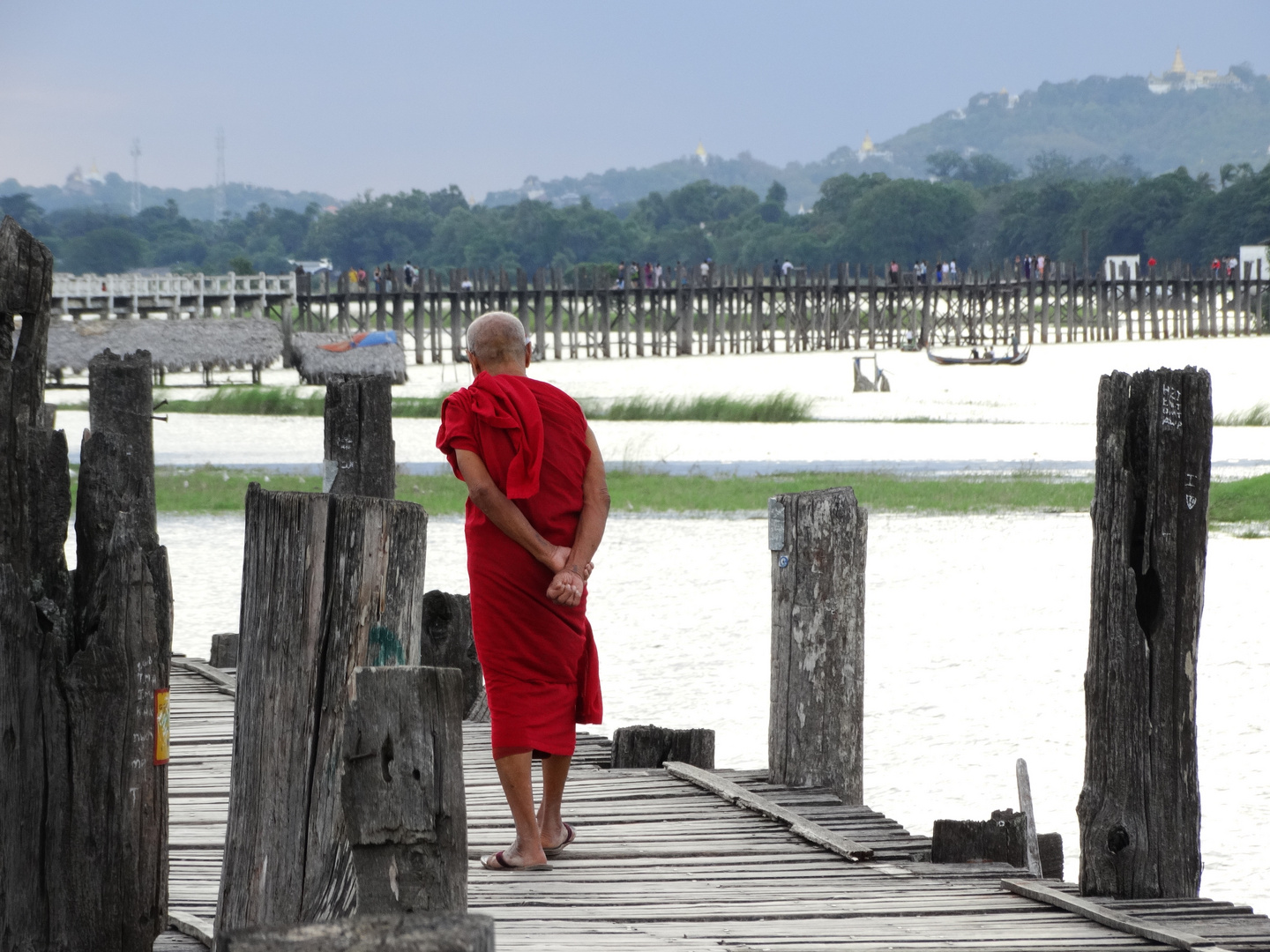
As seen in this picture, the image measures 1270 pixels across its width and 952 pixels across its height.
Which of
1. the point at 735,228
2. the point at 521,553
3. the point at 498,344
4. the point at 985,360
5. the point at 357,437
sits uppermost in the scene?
the point at 735,228

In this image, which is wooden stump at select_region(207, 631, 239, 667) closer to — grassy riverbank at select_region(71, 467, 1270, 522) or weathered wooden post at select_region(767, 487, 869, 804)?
weathered wooden post at select_region(767, 487, 869, 804)

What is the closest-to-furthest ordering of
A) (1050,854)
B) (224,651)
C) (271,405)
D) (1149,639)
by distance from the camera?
(1149,639) → (1050,854) → (224,651) → (271,405)

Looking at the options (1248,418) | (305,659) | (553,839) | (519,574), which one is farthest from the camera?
(1248,418)

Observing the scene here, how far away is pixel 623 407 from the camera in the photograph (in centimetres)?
2645

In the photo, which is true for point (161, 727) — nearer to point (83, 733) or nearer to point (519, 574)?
point (83, 733)

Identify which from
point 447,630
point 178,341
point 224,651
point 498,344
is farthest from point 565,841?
point 178,341

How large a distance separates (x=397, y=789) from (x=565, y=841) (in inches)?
77.8

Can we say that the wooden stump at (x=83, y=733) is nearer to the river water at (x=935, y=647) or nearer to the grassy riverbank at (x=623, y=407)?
the river water at (x=935, y=647)

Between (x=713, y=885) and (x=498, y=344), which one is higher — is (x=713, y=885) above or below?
below

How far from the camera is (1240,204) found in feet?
279

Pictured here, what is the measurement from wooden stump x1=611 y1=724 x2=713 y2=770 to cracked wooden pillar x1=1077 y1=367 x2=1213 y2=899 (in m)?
1.71

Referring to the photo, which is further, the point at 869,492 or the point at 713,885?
the point at 869,492

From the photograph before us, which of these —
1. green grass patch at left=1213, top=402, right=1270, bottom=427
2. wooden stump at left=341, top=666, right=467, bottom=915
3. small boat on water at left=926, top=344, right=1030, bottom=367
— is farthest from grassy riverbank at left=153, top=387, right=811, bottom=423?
wooden stump at left=341, top=666, right=467, bottom=915

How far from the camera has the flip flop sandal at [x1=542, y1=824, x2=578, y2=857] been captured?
13.4 ft
